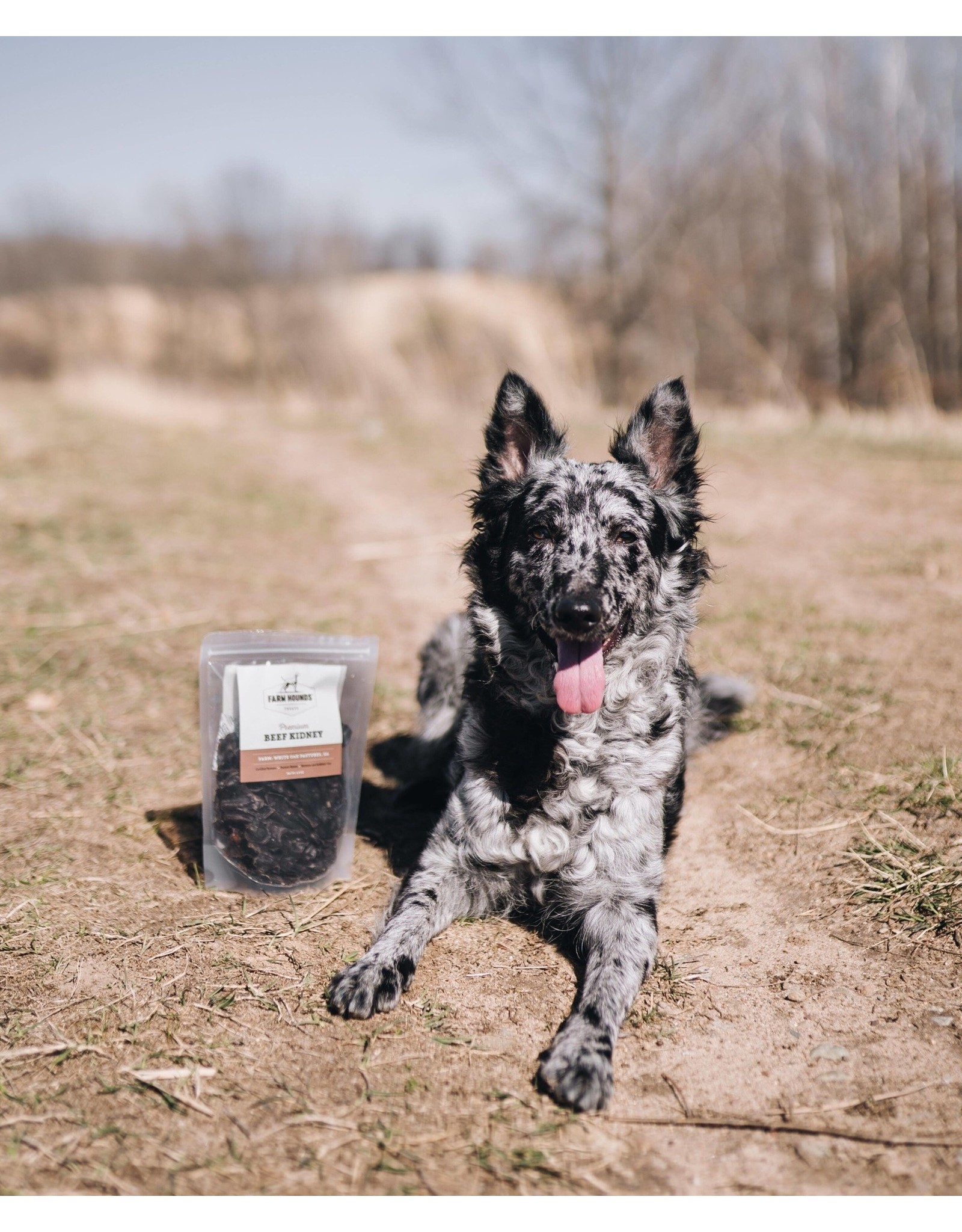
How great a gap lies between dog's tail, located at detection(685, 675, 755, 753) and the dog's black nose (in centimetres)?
154

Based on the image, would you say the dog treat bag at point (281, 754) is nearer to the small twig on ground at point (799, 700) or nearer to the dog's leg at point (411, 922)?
the dog's leg at point (411, 922)

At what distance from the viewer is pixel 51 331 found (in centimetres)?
2708

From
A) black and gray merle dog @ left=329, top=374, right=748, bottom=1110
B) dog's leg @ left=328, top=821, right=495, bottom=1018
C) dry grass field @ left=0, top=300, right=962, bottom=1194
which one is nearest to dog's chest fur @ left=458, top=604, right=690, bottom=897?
black and gray merle dog @ left=329, top=374, right=748, bottom=1110

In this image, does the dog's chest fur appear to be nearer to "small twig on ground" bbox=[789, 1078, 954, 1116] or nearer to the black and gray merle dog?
the black and gray merle dog

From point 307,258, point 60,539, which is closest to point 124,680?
point 60,539

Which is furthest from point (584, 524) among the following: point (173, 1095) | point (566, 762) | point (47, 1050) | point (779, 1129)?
point (47, 1050)

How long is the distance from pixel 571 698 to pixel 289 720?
3.33 ft

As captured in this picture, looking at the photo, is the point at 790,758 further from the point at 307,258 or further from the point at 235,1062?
the point at 307,258

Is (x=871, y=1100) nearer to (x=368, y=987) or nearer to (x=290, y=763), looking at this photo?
(x=368, y=987)

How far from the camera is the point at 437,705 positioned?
4246 millimetres

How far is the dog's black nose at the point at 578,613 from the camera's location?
2.80 meters

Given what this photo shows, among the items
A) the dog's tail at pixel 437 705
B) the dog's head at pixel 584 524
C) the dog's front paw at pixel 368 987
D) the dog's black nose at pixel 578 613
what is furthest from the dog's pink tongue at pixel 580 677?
the dog's tail at pixel 437 705

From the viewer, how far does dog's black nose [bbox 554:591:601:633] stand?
2.80m

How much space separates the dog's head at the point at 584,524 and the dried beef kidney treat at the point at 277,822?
88 centimetres
